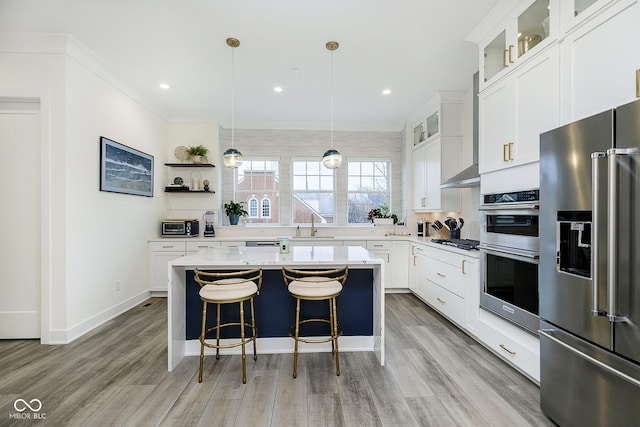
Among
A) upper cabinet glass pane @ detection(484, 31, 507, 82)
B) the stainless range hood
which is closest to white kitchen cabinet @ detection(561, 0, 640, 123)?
upper cabinet glass pane @ detection(484, 31, 507, 82)

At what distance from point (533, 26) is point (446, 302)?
2.72 m

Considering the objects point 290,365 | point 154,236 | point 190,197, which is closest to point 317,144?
point 190,197

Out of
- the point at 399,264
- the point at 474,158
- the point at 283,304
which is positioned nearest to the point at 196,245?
the point at 283,304

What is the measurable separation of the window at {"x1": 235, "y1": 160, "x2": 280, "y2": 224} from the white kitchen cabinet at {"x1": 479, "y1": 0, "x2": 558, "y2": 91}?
359cm

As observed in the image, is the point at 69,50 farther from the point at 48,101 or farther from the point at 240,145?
the point at 240,145

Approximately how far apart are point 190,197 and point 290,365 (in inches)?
141

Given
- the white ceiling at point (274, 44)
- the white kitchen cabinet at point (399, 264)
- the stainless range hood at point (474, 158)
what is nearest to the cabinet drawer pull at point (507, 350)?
the stainless range hood at point (474, 158)

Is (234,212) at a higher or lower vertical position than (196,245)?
higher

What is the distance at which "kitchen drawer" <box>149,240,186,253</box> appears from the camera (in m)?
4.40

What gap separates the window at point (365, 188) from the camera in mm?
5438

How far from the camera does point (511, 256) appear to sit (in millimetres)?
2232

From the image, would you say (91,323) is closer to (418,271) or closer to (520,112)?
(418,271)

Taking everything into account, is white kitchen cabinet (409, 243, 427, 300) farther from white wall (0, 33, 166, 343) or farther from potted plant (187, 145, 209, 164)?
white wall (0, 33, 166, 343)

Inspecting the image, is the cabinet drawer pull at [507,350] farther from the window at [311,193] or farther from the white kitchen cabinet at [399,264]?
the window at [311,193]
